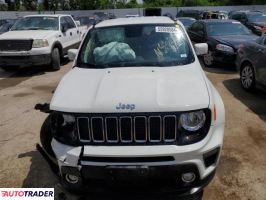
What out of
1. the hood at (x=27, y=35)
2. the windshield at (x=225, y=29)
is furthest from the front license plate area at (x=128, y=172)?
the windshield at (x=225, y=29)

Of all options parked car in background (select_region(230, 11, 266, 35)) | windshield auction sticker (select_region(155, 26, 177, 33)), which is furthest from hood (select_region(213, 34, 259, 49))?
parked car in background (select_region(230, 11, 266, 35))

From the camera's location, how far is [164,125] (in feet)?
10.5

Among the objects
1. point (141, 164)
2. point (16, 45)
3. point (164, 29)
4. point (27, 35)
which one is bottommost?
Result: point (16, 45)

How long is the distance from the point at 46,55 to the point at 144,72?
7383 millimetres

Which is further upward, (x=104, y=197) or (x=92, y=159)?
(x=92, y=159)

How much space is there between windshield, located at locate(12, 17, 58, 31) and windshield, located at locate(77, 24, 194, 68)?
7.10 metres

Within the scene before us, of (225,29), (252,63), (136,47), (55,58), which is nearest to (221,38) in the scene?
(225,29)

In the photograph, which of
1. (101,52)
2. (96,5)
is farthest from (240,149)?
(96,5)

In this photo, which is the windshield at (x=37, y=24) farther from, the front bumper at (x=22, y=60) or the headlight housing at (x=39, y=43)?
the front bumper at (x=22, y=60)

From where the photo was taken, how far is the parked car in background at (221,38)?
33.9ft

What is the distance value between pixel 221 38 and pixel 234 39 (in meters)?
0.39

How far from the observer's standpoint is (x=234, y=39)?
10695 mm

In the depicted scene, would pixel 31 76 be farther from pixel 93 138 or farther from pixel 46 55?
pixel 93 138

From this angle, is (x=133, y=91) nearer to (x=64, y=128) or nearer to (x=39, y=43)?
(x=64, y=128)
